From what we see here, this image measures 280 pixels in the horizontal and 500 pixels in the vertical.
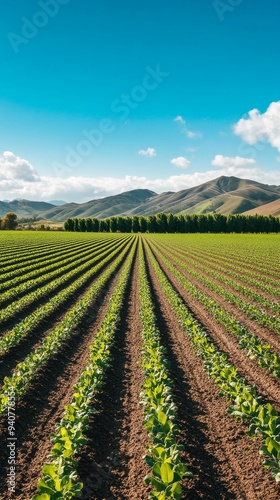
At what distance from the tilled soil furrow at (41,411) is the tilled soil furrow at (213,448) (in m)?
3.19

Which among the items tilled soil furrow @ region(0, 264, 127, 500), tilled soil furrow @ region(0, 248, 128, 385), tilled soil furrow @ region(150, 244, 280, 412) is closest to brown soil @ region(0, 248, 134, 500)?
tilled soil furrow @ region(0, 264, 127, 500)

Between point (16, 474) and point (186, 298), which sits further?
point (186, 298)

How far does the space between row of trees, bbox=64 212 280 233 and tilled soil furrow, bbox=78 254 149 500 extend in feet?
475

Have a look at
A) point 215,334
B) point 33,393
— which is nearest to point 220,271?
point 215,334

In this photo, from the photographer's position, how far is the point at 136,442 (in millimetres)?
7418

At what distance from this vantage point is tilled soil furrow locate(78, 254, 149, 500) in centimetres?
612

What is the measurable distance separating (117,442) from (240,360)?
6.04m

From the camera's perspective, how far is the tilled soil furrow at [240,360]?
9.50 meters

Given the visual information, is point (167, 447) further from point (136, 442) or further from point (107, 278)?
point (107, 278)

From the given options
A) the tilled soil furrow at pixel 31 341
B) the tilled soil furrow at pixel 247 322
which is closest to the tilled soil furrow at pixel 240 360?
the tilled soil furrow at pixel 247 322

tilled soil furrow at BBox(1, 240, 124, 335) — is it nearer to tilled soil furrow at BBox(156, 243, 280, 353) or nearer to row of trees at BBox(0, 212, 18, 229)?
tilled soil furrow at BBox(156, 243, 280, 353)

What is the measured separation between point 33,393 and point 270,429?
673cm

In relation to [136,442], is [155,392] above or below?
above

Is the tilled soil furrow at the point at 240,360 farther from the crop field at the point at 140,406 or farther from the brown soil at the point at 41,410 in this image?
the brown soil at the point at 41,410
